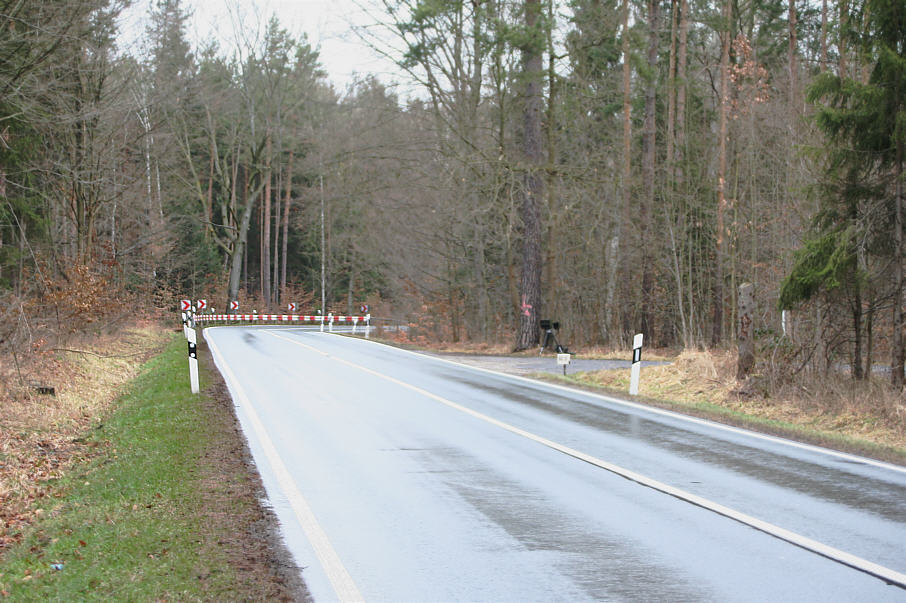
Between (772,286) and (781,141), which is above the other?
(781,141)

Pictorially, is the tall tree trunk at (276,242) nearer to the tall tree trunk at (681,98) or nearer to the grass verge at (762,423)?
the tall tree trunk at (681,98)

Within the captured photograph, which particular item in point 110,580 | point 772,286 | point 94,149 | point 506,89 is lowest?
point 110,580

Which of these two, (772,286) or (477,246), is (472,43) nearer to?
(477,246)

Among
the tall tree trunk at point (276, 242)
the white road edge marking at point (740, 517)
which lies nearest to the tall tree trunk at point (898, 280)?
the white road edge marking at point (740, 517)

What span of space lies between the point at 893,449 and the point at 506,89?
65.1 ft

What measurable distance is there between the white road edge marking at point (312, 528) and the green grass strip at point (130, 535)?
62cm

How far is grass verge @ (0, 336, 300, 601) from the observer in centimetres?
520

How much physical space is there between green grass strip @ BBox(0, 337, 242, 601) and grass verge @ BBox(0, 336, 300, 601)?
11mm

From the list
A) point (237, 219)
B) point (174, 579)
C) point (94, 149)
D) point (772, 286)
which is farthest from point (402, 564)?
point (237, 219)

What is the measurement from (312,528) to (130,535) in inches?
53.3

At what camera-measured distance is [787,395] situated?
13766 millimetres

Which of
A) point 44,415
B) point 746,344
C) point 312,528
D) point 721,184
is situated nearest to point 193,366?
point 44,415

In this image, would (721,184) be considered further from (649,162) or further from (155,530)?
(155,530)

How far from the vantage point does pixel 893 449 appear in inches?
384
